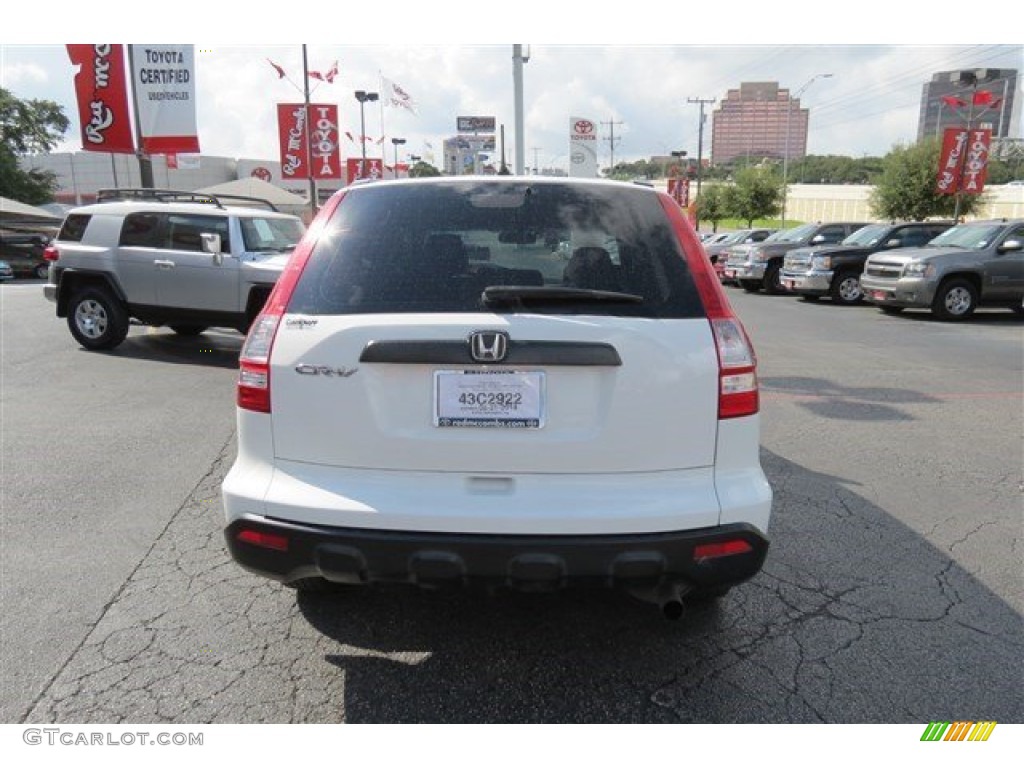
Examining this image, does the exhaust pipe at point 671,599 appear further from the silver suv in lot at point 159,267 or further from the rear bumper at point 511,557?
the silver suv in lot at point 159,267

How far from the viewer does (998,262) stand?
518 inches

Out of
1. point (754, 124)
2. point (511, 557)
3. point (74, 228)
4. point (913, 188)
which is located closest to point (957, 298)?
point (511, 557)

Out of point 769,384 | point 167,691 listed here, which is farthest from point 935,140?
point 167,691

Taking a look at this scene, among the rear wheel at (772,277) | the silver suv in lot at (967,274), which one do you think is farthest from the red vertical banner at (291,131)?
the silver suv in lot at (967,274)

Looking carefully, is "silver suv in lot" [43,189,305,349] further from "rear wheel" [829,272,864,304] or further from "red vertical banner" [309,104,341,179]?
"red vertical banner" [309,104,341,179]

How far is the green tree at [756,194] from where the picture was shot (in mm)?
49219

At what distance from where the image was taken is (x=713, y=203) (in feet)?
198

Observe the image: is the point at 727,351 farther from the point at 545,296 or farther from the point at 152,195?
the point at 152,195

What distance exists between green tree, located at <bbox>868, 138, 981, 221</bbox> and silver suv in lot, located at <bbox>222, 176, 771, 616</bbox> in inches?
1326

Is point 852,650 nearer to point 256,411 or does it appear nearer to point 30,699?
point 256,411

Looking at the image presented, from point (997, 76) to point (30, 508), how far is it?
29.2 meters

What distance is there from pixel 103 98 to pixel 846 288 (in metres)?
16.1

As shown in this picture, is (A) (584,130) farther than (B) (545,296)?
Yes

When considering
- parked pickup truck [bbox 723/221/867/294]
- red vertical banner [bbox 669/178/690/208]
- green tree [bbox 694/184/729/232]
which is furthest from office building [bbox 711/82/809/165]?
parked pickup truck [bbox 723/221/867/294]
